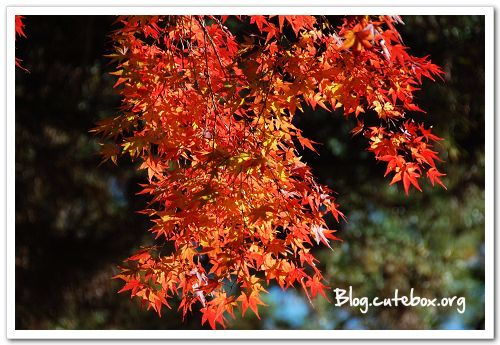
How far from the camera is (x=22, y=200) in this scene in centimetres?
392

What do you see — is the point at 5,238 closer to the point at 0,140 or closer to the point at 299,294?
the point at 0,140

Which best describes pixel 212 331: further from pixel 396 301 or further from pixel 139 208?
pixel 396 301

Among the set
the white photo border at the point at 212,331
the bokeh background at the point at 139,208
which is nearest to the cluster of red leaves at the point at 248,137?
the white photo border at the point at 212,331

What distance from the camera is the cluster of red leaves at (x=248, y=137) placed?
1795mm

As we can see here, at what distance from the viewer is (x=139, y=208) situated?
3996mm

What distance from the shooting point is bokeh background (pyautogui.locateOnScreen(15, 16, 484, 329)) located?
12.8 ft

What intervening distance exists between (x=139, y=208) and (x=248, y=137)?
224 cm

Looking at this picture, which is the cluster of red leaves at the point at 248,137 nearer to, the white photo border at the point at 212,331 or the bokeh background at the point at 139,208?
the white photo border at the point at 212,331

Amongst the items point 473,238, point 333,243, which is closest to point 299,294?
point 333,243

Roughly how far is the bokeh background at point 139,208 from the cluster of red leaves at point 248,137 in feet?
6.41

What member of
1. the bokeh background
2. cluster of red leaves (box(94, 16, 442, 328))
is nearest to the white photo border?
cluster of red leaves (box(94, 16, 442, 328))

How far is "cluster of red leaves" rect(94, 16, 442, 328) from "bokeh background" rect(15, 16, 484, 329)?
1952 mm

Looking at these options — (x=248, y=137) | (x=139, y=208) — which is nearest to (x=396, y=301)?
(x=139, y=208)

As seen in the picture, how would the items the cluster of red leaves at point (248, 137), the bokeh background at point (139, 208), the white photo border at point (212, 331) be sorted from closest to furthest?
the cluster of red leaves at point (248, 137)
the white photo border at point (212, 331)
the bokeh background at point (139, 208)
